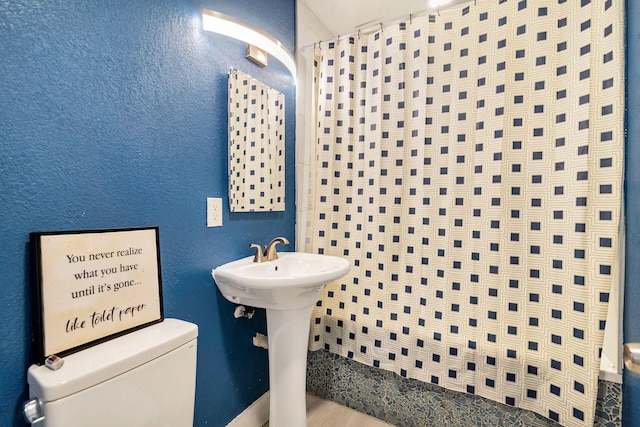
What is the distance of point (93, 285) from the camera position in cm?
80

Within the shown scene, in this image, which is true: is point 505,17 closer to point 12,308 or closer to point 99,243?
point 99,243

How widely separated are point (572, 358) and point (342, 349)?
102 centimetres

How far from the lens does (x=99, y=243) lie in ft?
2.70

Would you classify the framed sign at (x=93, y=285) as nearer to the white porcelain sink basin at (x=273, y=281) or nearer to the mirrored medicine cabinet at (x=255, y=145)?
the white porcelain sink basin at (x=273, y=281)

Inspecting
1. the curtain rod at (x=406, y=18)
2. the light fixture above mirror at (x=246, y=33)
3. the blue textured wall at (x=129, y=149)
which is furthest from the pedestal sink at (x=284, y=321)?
the curtain rod at (x=406, y=18)

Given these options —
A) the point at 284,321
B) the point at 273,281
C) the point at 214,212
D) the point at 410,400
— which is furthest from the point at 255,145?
the point at 410,400

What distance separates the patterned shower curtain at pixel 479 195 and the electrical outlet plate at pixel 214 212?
0.60 meters

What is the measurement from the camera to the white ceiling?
5.59 ft

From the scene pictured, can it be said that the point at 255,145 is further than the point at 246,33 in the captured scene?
Yes

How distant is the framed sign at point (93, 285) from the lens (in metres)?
0.71

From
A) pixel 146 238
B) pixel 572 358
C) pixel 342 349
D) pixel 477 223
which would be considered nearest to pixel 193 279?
pixel 146 238

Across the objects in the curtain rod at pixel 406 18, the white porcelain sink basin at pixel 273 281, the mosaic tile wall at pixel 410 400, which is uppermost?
the curtain rod at pixel 406 18

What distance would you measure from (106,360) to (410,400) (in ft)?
4.58

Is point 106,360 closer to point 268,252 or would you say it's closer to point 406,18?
point 268,252
